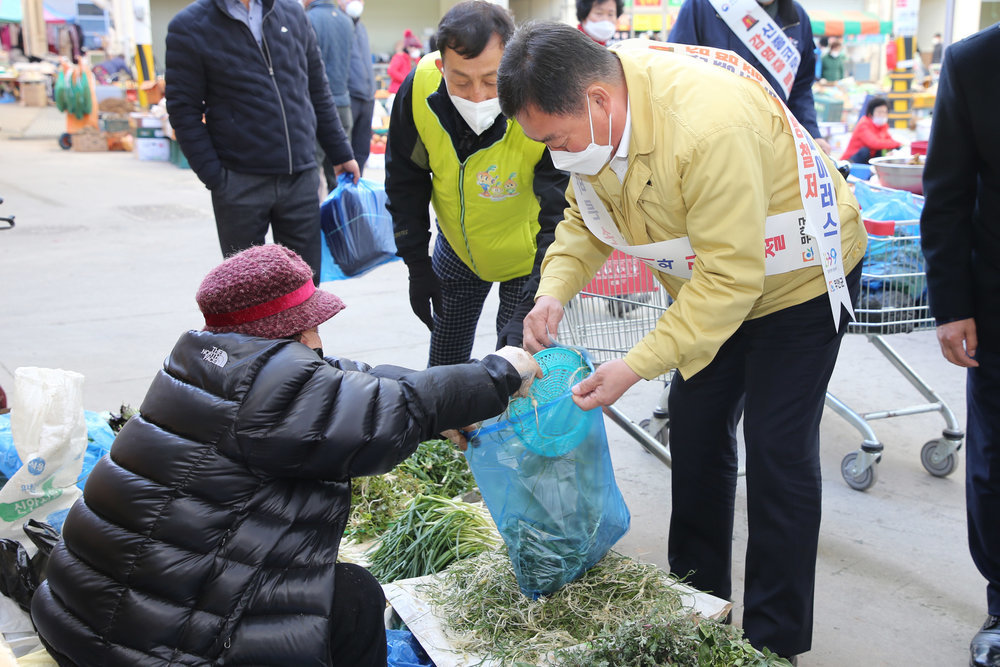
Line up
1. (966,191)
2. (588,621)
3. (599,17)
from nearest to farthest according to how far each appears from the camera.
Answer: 1. (588,621)
2. (966,191)
3. (599,17)

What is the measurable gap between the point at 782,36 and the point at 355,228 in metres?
2.26

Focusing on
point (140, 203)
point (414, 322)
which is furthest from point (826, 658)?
point (140, 203)

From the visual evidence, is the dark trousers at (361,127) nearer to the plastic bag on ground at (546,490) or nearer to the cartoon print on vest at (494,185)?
the cartoon print on vest at (494,185)

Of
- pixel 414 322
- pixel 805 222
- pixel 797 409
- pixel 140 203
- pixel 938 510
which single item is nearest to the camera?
pixel 805 222

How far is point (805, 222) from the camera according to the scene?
83.4 inches

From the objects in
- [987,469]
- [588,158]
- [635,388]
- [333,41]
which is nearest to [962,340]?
[987,469]

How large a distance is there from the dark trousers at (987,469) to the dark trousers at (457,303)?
1548 mm

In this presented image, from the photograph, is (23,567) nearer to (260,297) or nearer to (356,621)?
(356,621)

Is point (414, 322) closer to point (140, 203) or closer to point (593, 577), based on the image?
point (593, 577)

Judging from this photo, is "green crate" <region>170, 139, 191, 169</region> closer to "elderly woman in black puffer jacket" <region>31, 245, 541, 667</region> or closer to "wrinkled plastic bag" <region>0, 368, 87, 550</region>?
"wrinkled plastic bag" <region>0, 368, 87, 550</region>

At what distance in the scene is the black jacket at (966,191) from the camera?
241 centimetres

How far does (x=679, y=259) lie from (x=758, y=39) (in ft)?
6.31

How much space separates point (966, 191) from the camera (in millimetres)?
2533

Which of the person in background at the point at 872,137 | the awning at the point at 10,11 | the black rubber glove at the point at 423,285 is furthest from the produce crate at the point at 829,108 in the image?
the awning at the point at 10,11
